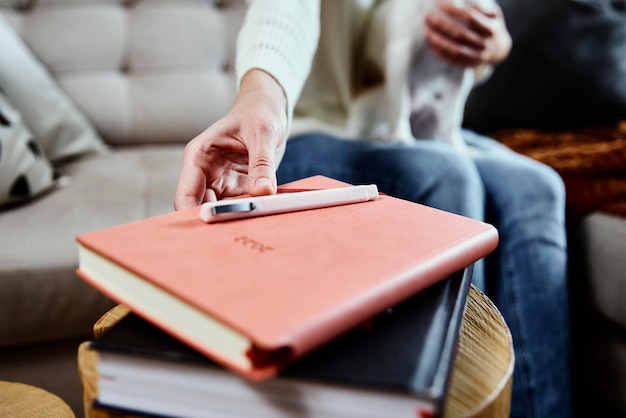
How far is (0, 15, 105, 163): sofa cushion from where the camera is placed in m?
1.01

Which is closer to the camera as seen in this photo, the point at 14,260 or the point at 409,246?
the point at 409,246

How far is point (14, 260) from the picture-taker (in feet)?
2.36

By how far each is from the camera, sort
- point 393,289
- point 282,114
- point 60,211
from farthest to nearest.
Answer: point 60,211, point 282,114, point 393,289

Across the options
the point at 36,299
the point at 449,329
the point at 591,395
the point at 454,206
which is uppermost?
the point at 449,329

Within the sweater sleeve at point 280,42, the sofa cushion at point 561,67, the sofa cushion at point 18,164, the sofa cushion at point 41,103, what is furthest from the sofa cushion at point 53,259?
the sofa cushion at point 561,67

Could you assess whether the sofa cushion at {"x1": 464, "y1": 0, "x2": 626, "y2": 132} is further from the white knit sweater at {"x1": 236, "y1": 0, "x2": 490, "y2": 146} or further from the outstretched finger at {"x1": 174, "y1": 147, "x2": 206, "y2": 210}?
the outstretched finger at {"x1": 174, "y1": 147, "x2": 206, "y2": 210}

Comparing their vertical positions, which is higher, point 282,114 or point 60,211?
point 282,114

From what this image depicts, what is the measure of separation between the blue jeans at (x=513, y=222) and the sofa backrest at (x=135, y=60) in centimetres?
56

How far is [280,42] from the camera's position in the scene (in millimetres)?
659

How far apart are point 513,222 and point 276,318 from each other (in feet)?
1.84

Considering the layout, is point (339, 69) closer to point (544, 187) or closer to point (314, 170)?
point (314, 170)

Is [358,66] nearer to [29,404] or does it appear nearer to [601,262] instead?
[601,262]

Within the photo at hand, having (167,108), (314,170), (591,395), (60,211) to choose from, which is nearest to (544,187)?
(314,170)

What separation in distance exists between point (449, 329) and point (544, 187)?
533 mm
